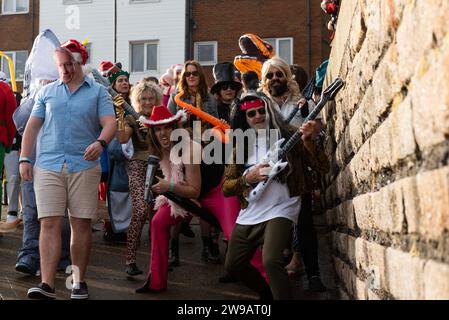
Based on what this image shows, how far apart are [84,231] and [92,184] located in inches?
15.3

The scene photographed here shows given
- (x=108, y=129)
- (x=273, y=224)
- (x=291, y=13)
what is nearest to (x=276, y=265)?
(x=273, y=224)

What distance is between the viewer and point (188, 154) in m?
5.56

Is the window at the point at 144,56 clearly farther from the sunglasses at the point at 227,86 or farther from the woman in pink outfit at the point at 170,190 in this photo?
the woman in pink outfit at the point at 170,190

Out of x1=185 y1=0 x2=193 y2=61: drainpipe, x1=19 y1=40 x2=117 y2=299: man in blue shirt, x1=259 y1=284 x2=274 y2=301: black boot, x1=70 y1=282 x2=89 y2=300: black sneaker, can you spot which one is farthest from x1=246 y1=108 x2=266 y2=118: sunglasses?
x1=185 y1=0 x2=193 y2=61: drainpipe

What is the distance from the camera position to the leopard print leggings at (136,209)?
6.16m

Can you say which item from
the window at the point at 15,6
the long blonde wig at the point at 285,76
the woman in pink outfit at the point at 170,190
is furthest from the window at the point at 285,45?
the woman in pink outfit at the point at 170,190

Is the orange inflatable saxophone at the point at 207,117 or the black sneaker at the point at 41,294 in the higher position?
the orange inflatable saxophone at the point at 207,117

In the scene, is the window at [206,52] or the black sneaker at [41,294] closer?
the black sneaker at [41,294]

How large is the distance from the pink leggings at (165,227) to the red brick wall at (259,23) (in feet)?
58.4

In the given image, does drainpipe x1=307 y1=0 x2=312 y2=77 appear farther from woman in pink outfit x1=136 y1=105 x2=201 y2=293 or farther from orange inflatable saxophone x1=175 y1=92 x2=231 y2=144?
woman in pink outfit x1=136 y1=105 x2=201 y2=293

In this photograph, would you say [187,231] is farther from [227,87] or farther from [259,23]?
[259,23]

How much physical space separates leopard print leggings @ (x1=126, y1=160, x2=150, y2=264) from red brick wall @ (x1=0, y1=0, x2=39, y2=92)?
68.4 feet

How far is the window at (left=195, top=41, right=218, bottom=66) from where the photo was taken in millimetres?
23969

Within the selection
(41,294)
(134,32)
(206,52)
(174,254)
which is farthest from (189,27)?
(41,294)
